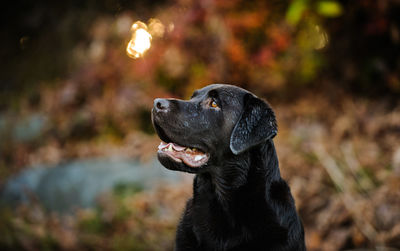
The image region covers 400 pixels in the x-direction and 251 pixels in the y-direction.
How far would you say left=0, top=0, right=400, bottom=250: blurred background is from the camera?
529 centimetres

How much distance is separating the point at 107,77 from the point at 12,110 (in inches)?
118

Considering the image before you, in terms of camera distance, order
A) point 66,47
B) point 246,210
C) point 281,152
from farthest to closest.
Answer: point 66,47
point 281,152
point 246,210

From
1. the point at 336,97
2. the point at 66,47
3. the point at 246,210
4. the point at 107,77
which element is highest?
the point at 66,47

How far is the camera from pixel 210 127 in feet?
8.91

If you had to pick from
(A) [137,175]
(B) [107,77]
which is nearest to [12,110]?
(B) [107,77]

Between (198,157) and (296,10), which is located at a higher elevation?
(296,10)

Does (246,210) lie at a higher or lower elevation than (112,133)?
lower

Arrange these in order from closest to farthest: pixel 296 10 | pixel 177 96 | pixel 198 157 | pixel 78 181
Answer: pixel 198 157, pixel 296 10, pixel 78 181, pixel 177 96

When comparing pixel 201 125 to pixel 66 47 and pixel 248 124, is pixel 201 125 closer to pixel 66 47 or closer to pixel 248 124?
pixel 248 124

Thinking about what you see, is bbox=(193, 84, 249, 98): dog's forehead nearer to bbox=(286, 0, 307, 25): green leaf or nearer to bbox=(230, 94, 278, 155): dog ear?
bbox=(230, 94, 278, 155): dog ear

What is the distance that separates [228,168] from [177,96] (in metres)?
5.85

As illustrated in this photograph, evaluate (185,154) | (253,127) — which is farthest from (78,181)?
(253,127)

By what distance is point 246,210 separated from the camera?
2.68m

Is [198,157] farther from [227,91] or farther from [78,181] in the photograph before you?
[78,181]
